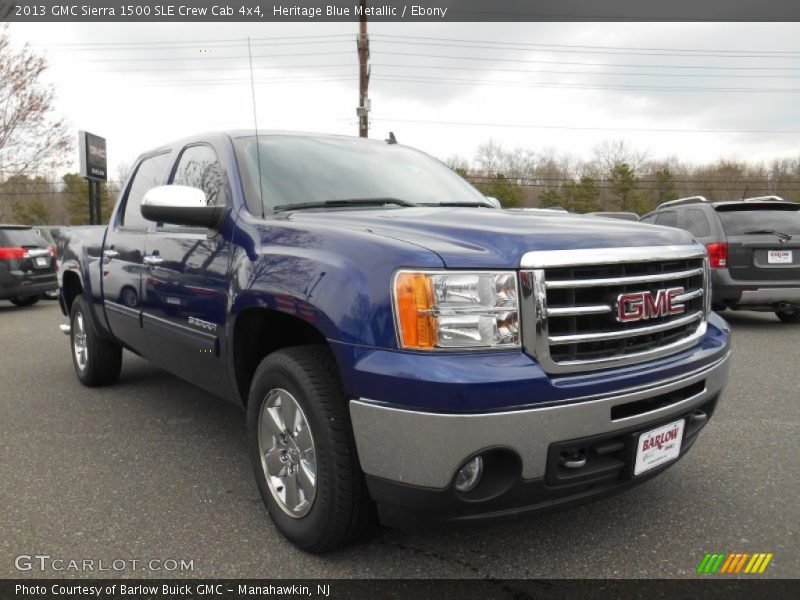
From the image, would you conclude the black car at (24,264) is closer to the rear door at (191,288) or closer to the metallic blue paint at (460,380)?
the rear door at (191,288)

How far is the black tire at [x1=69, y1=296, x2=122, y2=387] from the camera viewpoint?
4.79m

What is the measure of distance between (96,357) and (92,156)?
16810 millimetres

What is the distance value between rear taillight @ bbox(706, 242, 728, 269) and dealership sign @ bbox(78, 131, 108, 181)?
58.9ft

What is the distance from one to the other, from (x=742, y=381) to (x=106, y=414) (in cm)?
499

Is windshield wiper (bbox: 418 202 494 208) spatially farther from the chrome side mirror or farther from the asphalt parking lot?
the asphalt parking lot

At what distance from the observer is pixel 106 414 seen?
4293mm

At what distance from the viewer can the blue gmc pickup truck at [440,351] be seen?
1898mm

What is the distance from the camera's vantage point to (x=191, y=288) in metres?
3.03

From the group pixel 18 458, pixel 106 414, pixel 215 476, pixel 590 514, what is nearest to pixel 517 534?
pixel 590 514

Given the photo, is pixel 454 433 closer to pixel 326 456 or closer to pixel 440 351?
pixel 440 351

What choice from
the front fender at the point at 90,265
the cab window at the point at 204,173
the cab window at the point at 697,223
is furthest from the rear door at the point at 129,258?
the cab window at the point at 697,223

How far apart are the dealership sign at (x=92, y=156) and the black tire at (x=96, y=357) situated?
52.0 feet

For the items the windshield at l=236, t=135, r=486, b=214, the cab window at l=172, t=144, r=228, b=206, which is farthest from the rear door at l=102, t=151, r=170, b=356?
the windshield at l=236, t=135, r=486, b=214

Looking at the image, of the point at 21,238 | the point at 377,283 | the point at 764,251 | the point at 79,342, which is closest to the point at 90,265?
the point at 79,342
